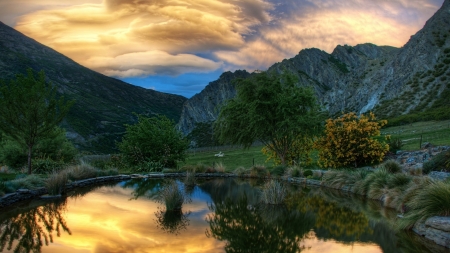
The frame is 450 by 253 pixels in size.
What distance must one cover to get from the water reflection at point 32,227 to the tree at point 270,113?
42.8 feet

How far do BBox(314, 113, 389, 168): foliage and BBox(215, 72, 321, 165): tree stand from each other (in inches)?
48.2

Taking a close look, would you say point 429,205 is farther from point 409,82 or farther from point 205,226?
point 409,82

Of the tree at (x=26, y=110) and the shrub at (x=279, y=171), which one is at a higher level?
the tree at (x=26, y=110)

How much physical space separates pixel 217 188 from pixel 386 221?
987 cm

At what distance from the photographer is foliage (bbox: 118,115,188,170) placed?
30.1m

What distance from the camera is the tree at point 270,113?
23.0 m

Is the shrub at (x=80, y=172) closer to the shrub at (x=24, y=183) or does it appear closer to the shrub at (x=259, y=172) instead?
the shrub at (x=24, y=183)

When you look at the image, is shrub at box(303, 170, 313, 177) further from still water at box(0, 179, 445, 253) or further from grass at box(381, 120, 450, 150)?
grass at box(381, 120, 450, 150)

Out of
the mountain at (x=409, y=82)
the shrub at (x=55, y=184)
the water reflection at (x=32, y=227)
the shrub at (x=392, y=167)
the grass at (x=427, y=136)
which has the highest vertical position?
the mountain at (x=409, y=82)

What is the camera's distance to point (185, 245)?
9.00 meters

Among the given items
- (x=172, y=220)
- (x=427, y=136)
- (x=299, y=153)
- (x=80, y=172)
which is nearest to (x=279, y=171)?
(x=299, y=153)

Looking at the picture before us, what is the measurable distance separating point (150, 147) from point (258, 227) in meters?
21.0

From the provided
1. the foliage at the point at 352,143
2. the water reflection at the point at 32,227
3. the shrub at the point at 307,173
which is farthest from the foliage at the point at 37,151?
the foliage at the point at 352,143

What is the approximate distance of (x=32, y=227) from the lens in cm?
1055
